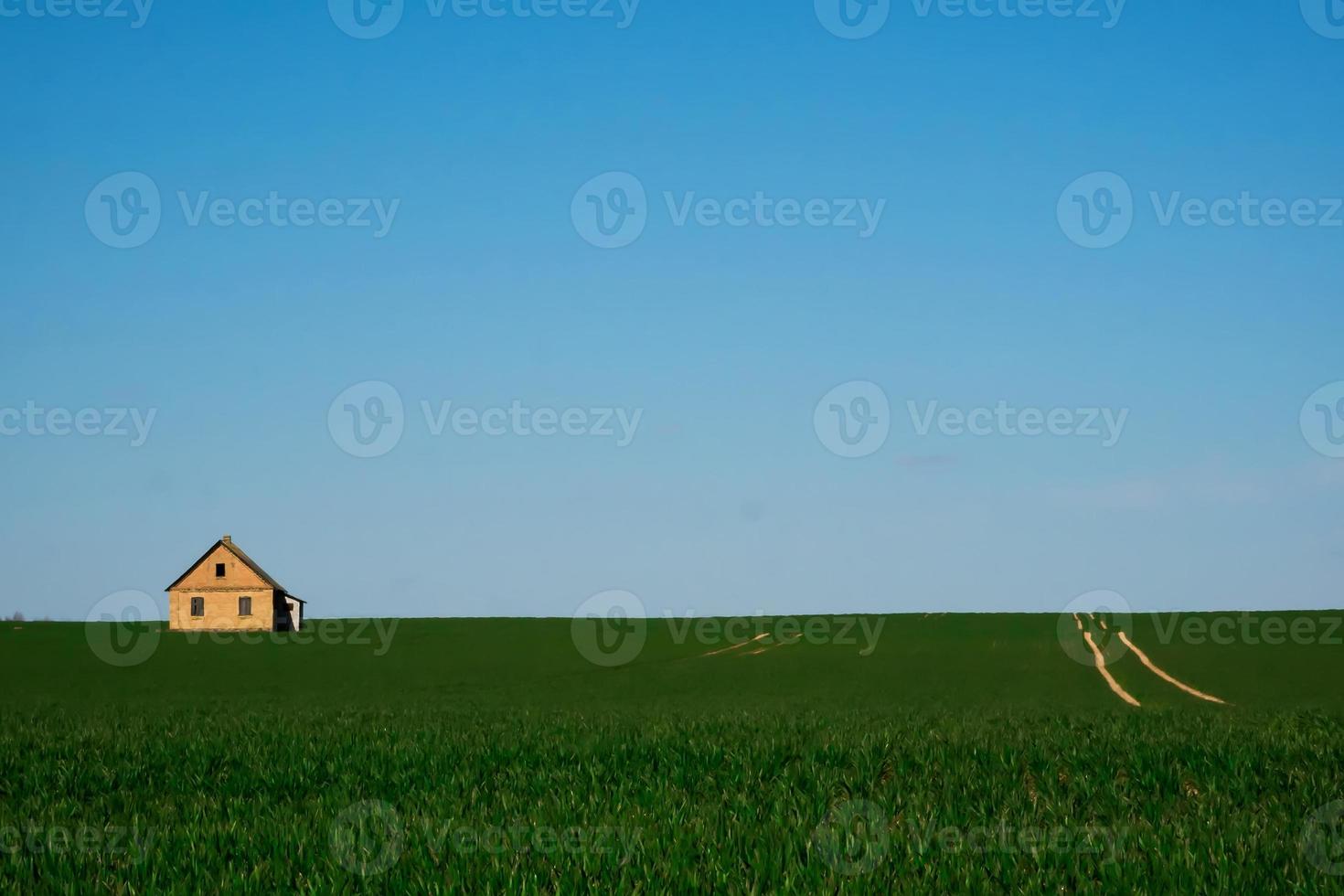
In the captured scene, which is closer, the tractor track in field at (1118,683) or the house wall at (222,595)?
the tractor track in field at (1118,683)

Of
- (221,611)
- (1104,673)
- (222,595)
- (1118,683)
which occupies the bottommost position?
(1118,683)

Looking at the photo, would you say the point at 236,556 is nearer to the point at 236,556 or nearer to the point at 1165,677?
the point at 236,556

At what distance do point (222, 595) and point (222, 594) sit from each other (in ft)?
0.21

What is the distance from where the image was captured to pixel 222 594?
7894 cm

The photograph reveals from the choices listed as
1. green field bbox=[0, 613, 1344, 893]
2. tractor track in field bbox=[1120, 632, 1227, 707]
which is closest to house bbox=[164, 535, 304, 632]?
green field bbox=[0, 613, 1344, 893]

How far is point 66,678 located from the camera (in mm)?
50406

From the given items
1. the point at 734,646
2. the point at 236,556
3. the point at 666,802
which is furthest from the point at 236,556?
the point at 666,802

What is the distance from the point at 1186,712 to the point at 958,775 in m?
11.9

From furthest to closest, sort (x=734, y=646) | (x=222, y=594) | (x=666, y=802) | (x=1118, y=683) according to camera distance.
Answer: (x=222, y=594)
(x=734, y=646)
(x=1118, y=683)
(x=666, y=802)

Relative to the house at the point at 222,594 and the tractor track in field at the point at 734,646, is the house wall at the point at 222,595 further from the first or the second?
the tractor track in field at the point at 734,646

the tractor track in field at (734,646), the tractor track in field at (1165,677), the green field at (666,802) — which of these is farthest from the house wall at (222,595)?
the tractor track in field at (1165,677)

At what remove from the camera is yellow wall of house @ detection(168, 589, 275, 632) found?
7862 centimetres

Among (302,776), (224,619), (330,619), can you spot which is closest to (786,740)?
(302,776)

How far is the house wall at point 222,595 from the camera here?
78.6 m
